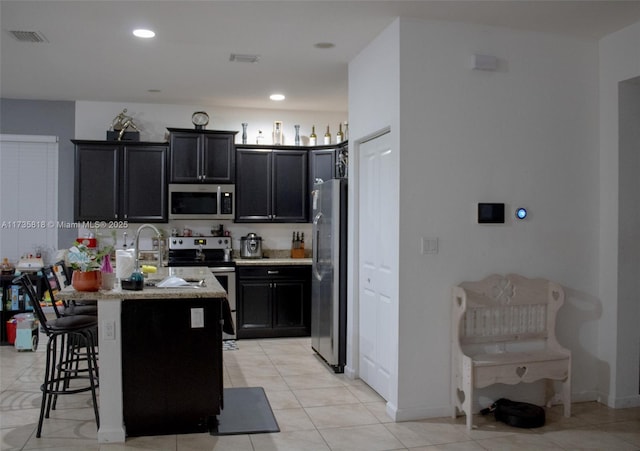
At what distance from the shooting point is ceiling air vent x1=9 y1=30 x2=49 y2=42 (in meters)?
4.39

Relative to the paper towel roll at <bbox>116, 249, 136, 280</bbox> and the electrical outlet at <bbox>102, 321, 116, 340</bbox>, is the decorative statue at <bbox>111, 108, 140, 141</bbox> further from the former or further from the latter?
the electrical outlet at <bbox>102, 321, 116, 340</bbox>

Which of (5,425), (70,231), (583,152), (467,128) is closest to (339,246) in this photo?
(467,128)

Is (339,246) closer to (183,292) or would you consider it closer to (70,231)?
(183,292)

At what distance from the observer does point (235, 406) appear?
14.0 feet

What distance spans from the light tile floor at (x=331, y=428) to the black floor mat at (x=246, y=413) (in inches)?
2.8

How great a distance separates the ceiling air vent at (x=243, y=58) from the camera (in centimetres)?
500

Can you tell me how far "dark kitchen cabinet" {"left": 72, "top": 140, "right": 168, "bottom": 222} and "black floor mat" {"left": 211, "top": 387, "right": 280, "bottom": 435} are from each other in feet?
9.51

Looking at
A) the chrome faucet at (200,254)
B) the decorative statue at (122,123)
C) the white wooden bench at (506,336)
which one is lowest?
the white wooden bench at (506,336)

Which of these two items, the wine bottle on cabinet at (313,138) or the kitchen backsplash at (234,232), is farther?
the wine bottle on cabinet at (313,138)

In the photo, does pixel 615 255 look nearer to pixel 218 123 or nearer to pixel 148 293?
pixel 148 293

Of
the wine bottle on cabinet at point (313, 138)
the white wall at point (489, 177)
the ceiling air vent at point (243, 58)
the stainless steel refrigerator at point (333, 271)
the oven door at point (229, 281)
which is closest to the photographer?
the white wall at point (489, 177)

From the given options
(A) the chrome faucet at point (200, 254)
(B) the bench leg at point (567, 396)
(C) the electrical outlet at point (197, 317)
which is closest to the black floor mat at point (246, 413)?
(C) the electrical outlet at point (197, 317)

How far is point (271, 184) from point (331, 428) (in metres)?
3.72

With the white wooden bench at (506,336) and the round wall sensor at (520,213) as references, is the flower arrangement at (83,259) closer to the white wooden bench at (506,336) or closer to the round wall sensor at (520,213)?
the white wooden bench at (506,336)
